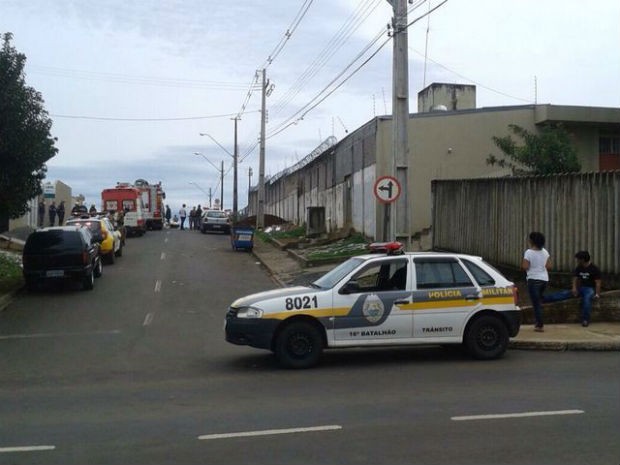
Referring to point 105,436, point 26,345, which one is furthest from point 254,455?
point 26,345

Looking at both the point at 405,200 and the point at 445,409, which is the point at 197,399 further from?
the point at 405,200

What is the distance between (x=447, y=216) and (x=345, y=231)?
11.7m

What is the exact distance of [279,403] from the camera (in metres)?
8.56

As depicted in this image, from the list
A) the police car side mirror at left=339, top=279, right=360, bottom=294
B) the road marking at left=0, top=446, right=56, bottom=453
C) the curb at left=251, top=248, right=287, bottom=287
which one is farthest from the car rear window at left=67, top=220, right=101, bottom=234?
the road marking at left=0, top=446, right=56, bottom=453

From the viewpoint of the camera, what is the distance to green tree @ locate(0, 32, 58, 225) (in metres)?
18.4

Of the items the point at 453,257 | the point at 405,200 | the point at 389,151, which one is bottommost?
the point at 453,257

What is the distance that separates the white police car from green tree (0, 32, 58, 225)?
10165mm

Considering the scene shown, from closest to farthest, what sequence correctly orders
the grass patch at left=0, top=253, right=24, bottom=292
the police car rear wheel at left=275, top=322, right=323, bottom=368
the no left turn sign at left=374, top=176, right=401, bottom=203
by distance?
the police car rear wheel at left=275, top=322, right=323, bottom=368
the no left turn sign at left=374, top=176, right=401, bottom=203
the grass patch at left=0, top=253, right=24, bottom=292

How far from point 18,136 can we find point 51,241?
3.29 metres

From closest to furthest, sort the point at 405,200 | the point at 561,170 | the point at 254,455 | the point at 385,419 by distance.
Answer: the point at 254,455, the point at 385,419, the point at 405,200, the point at 561,170

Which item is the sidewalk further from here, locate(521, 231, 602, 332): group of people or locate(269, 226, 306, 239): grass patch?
locate(269, 226, 306, 239): grass patch

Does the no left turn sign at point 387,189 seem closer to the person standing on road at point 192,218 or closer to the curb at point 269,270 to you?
the curb at point 269,270

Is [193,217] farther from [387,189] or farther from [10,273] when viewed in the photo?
[387,189]

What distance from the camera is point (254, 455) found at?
6.50 m
